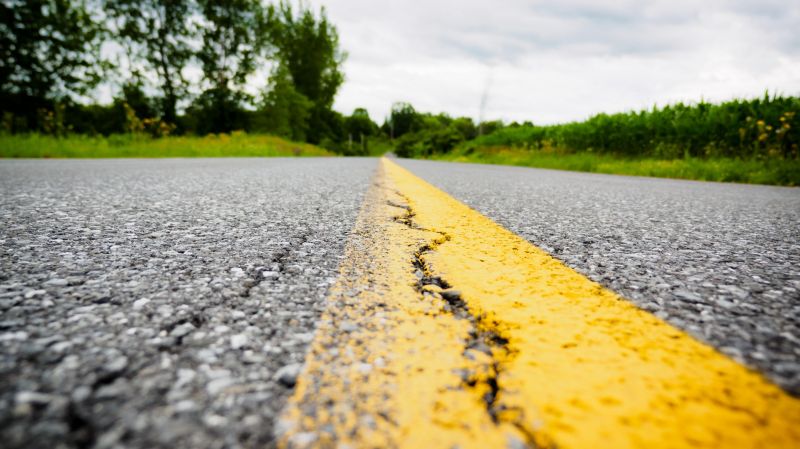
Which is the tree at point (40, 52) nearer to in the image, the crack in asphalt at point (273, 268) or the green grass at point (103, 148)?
the green grass at point (103, 148)

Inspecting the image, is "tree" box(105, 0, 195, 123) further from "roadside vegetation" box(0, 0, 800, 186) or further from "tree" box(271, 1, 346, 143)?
"tree" box(271, 1, 346, 143)

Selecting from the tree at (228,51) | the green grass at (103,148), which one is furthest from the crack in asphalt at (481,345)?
the tree at (228,51)

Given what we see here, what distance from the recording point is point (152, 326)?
2.25 ft

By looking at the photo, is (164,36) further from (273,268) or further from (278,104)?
(273,268)

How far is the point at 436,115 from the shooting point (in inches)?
3091

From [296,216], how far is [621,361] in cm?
156

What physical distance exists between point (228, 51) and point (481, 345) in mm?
25496

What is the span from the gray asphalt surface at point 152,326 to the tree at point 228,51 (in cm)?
2379

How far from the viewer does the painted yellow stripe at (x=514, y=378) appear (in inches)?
18.6

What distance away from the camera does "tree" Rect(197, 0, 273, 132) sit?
2098 cm

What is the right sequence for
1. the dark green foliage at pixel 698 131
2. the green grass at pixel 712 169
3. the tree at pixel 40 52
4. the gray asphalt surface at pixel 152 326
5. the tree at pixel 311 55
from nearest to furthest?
1. the gray asphalt surface at pixel 152 326
2. the green grass at pixel 712 169
3. the dark green foliage at pixel 698 131
4. the tree at pixel 40 52
5. the tree at pixel 311 55

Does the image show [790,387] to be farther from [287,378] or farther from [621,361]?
[287,378]

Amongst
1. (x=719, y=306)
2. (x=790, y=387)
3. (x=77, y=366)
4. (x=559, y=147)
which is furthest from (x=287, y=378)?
(x=559, y=147)

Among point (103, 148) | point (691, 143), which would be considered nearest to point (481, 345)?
point (103, 148)
